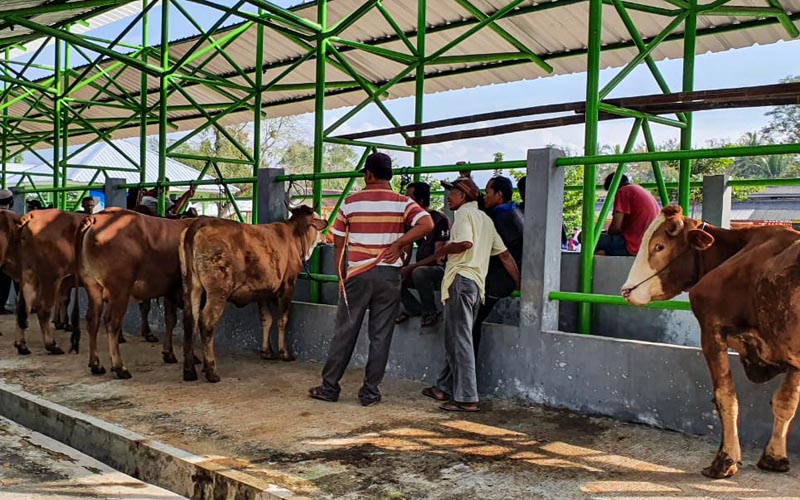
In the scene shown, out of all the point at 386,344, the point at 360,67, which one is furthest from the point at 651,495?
the point at 360,67

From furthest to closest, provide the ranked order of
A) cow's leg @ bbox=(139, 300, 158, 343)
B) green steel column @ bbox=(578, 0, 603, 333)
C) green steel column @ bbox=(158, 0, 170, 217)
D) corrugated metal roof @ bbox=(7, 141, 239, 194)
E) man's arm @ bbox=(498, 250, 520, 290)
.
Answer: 1. corrugated metal roof @ bbox=(7, 141, 239, 194)
2. green steel column @ bbox=(158, 0, 170, 217)
3. cow's leg @ bbox=(139, 300, 158, 343)
4. green steel column @ bbox=(578, 0, 603, 333)
5. man's arm @ bbox=(498, 250, 520, 290)

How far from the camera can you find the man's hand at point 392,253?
5.56 metres

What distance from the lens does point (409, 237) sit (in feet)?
18.1

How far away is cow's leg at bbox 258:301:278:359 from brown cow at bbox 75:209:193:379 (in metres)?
0.88

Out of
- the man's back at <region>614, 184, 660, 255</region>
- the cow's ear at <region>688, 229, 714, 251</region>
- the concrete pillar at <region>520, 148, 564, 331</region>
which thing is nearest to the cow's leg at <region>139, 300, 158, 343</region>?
the concrete pillar at <region>520, 148, 564, 331</region>

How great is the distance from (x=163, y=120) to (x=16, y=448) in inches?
284

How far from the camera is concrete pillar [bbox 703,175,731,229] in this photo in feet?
26.0

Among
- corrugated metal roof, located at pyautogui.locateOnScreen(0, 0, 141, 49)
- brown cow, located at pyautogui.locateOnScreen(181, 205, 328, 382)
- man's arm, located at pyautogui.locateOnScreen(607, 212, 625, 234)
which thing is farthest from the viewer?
corrugated metal roof, located at pyautogui.locateOnScreen(0, 0, 141, 49)

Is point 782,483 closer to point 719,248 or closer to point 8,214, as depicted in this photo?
point 719,248

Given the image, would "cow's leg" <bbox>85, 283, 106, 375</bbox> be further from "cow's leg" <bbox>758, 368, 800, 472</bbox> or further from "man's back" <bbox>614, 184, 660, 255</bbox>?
"cow's leg" <bbox>758, 368, 800, 472</bbox>

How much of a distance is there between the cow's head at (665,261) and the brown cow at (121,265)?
4557 millimetres

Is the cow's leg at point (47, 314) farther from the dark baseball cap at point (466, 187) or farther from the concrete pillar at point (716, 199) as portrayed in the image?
the concrete pillar at point (716, 199)

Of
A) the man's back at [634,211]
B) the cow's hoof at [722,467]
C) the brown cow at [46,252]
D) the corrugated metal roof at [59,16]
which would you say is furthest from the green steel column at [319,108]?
the cow's hoof at [722,467]

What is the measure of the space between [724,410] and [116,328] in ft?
17.1
